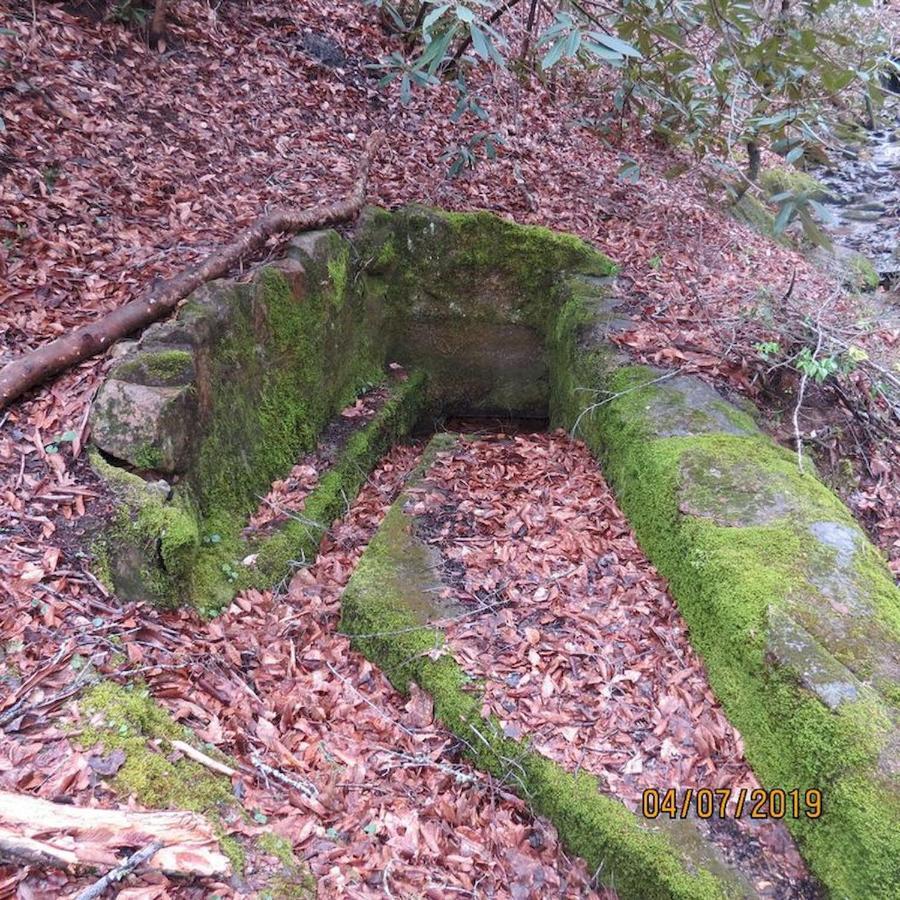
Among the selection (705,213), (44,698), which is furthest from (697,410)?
(705,213)

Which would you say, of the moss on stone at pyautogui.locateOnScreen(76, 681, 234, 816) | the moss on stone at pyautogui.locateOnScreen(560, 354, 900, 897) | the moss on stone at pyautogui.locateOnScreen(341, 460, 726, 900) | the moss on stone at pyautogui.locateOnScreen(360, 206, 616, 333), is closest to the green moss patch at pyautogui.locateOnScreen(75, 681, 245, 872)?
the moss on stone at pyautogui.locateOnScreen(76, 681, 234, 816)

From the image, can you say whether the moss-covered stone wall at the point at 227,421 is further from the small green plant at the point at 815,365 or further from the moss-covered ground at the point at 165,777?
the small green plant at the point at 815,365

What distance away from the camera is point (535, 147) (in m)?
8.74

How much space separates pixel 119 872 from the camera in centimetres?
200

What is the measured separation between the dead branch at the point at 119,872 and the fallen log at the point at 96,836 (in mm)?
18

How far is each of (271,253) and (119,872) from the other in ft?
15.1

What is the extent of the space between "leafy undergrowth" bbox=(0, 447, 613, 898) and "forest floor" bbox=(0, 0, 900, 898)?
15mm

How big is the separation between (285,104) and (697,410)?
5.76 m

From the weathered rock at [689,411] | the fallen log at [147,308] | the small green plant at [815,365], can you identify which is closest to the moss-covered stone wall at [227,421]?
the fallen log at [147,308]

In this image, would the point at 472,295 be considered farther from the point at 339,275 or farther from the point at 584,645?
the point at 584,645

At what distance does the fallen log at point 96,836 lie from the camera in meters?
1.98

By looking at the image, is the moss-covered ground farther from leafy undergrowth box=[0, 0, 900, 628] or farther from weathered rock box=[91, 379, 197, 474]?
weathered rock box=[91, 379, 197, 474]

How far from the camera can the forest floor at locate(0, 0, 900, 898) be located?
306 cm

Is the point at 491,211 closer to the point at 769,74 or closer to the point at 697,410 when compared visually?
the point at 769,74
